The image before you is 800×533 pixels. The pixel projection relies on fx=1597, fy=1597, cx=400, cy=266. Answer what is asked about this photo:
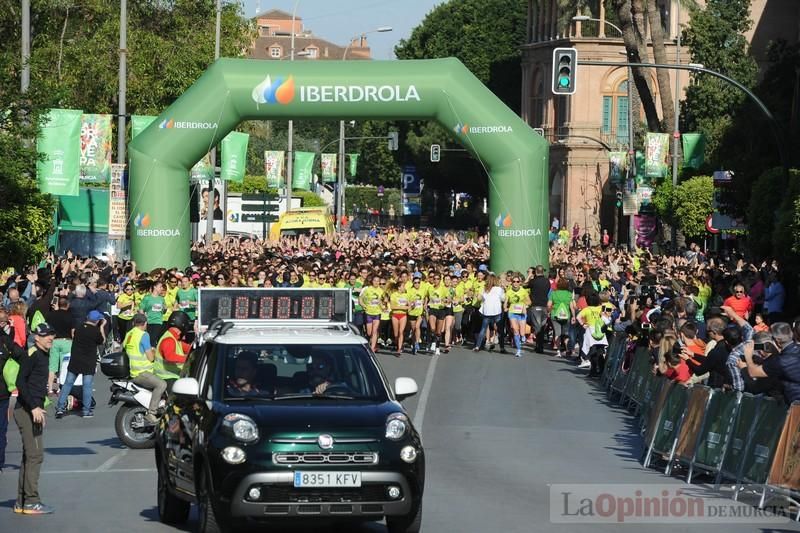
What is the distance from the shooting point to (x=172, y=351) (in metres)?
17.1

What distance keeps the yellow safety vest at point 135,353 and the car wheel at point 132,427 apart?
0.39 metres

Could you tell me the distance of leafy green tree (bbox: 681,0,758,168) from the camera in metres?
64.5

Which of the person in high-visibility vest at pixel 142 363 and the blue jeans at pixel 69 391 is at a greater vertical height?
the person in high-visibility vest at pixel 142 363

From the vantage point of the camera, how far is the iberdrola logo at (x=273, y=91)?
31531mm

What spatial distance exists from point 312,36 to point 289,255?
459 ft

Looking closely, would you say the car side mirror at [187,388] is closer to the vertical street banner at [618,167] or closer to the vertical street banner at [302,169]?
the vertical street banner at [618,167]

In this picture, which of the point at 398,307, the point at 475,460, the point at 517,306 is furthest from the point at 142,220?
the point at 475,460

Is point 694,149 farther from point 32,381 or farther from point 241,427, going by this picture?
point 241,427

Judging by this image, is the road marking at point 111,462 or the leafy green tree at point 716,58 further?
the leafy green tree at point 716,58

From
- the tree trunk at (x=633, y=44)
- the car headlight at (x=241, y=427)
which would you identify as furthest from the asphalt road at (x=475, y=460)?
the tree trunk at (x=633, y=44)

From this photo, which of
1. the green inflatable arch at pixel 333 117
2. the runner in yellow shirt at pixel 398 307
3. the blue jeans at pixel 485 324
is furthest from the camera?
the green inflatable arch at pixel 333 117

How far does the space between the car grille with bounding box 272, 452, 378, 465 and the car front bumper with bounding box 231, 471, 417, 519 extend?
8 cm

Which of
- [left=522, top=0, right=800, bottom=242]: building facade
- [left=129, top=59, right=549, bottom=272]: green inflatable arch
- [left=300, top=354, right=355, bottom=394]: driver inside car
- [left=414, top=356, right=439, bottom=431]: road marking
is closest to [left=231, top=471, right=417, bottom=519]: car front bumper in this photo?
[left=300, top=354, right=355, bottom=394]: driver inside car

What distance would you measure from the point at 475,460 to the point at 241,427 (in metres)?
5.86
